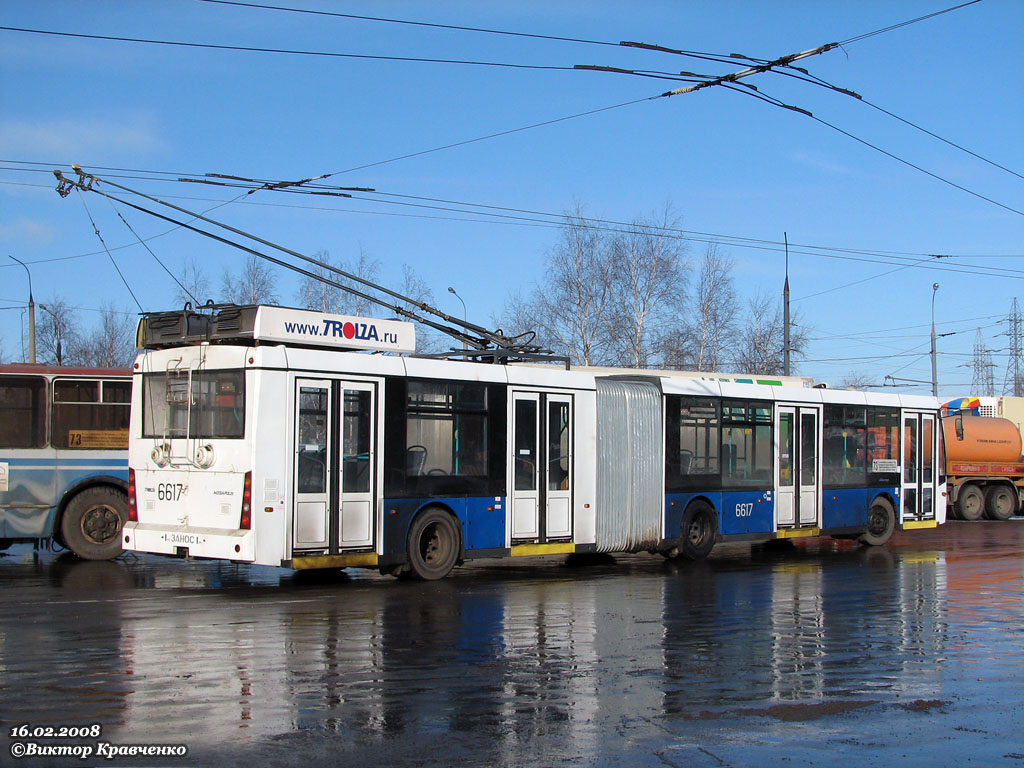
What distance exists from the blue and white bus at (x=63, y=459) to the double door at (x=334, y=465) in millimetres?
4751

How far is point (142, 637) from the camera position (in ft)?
33.3

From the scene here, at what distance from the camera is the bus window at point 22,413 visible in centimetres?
1638

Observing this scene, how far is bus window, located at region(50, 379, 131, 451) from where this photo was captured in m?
16.6

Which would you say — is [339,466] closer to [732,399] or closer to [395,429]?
[395,429]

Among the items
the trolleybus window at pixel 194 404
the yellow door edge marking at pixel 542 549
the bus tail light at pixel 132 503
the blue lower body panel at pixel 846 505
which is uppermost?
the trolleybus window at pixel 194 404

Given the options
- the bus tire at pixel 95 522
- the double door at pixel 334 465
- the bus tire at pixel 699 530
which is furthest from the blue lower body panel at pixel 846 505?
the bus tire at pixel 95 522

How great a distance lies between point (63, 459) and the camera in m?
16.5

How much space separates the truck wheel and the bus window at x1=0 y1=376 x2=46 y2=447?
26456 millimetres

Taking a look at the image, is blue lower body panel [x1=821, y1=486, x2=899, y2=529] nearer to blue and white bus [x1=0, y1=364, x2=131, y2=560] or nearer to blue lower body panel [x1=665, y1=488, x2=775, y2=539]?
blue lower body panel [x1=665, y1=488, x2=775, y2=539]

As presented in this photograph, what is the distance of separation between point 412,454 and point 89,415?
5.59 metres

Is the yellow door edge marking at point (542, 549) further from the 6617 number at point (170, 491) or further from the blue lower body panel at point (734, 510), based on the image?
the 6617 number at point (170, 491)

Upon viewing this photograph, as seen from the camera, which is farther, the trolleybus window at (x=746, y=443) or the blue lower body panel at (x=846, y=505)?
the blue lower body panel at (x=846, y=505)

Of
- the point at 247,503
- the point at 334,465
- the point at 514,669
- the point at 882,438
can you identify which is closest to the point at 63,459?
the point at 247,503

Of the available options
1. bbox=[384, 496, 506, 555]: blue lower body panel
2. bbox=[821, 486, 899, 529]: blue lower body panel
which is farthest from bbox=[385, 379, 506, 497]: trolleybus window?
bbox=[821, 486, 899, 529]: blue lower body panel
